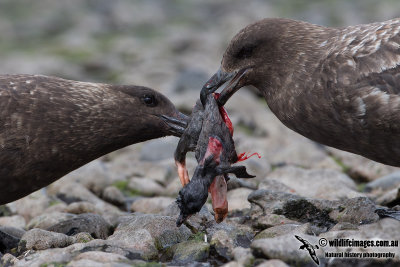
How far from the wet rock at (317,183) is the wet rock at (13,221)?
81.2 inches

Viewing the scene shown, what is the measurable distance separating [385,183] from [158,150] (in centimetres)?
279

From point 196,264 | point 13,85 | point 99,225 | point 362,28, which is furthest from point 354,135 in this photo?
point 13,85

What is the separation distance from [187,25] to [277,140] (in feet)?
36.5

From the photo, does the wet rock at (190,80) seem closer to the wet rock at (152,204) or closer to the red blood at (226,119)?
the wet rock at (152,204)

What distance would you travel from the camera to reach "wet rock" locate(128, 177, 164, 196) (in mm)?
6641

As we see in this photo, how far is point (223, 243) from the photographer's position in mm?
4219

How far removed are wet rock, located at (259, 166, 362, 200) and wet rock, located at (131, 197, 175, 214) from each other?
854 mm

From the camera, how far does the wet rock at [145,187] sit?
6.64m

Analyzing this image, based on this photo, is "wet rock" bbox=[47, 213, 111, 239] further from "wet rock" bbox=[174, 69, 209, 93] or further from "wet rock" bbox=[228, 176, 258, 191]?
"wet rock" bbox=[174, 69, 209, 93]

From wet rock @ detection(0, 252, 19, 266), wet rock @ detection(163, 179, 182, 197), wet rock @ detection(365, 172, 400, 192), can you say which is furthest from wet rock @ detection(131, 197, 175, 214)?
wet rock @ detection(365, 172, 400, 192)

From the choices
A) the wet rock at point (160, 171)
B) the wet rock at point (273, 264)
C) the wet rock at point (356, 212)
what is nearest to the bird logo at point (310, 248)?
the wet rock at point (273, 264)

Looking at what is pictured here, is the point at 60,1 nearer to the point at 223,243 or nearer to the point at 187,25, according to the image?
the point at 187,25

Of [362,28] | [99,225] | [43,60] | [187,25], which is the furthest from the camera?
[187,25]

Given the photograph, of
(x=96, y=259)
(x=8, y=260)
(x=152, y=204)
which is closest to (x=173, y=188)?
(x=152, y=204)
